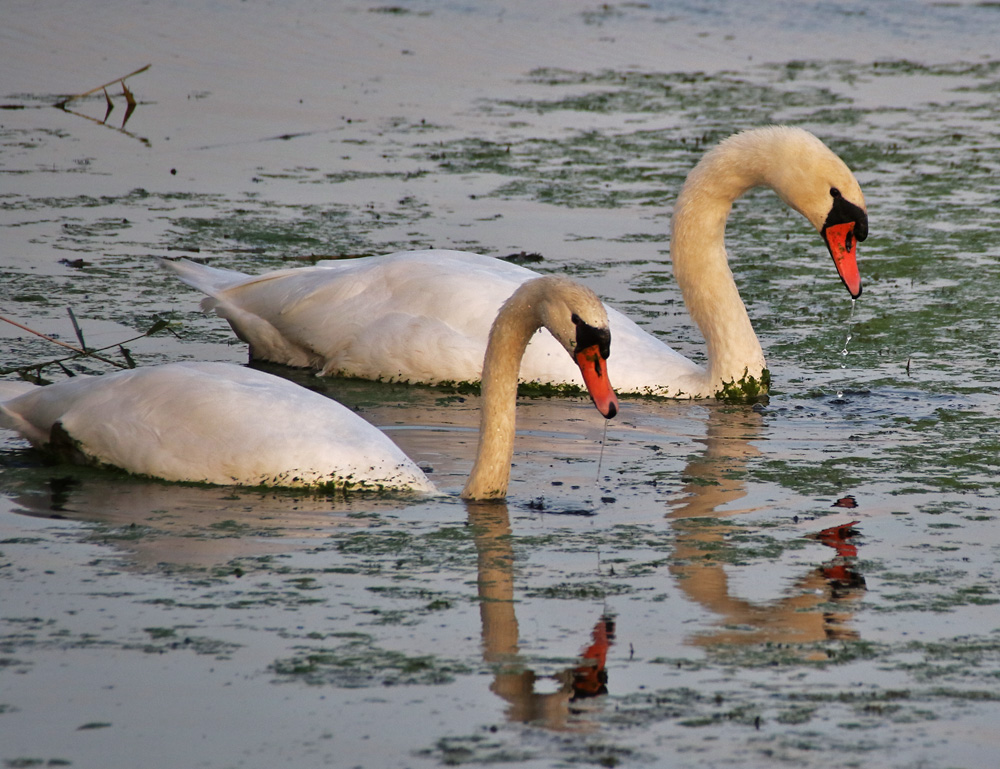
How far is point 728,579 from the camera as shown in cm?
548

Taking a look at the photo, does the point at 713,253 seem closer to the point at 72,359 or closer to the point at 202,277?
the point at 202,277

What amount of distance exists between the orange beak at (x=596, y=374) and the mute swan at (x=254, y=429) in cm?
23

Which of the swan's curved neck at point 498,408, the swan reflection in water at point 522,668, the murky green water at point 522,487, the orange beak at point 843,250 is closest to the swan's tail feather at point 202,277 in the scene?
the murky green water at point 522,487

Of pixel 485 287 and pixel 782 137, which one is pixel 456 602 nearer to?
pixel 485 287

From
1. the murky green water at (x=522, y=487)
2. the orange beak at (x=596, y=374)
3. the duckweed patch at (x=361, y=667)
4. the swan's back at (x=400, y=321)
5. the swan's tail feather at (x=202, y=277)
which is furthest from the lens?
the swan's tail feather at (x=202, y=277)

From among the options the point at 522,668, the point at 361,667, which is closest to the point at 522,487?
the point at 522,668

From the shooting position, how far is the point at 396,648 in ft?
15.5

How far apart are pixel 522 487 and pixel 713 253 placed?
253 centimetres

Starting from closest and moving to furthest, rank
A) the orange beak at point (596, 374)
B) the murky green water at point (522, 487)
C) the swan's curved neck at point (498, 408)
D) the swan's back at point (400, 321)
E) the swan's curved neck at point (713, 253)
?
the murky green water at point (522, 487)
the orange beak at point (596, 374)
the swan's curved neck at point (498, 408)
the swan's back at point (400, 321)
the swan's curved neck at point (713, 253)

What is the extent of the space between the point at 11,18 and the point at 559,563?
13.5m

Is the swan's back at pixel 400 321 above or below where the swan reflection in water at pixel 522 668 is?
above

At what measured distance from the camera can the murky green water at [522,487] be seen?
4355mm

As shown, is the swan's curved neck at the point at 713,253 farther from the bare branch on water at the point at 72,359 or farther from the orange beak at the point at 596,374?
the bare branch on water at the point at 72,359

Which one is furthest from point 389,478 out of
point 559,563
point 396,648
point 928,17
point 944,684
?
point 928,17
